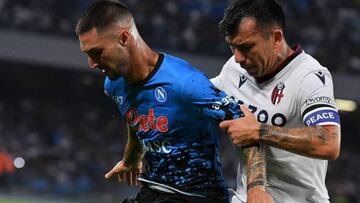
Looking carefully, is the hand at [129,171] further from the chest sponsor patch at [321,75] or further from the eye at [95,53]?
the chest sponsor patch at [321,75]

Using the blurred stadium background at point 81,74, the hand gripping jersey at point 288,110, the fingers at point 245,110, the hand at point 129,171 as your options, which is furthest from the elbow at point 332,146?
the blurred stadium background at point 81,74

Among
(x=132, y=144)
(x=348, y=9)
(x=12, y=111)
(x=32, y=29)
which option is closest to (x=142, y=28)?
(x=32, y=29)

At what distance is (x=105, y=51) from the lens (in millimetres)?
3531

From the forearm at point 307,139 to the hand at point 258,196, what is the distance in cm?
21

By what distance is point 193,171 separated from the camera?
12.0 ft

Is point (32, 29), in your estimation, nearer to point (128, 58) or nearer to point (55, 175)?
point (55, 175)

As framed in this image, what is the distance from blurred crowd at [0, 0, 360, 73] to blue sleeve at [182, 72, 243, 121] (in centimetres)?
1474

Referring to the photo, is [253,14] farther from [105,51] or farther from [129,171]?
[129,171]

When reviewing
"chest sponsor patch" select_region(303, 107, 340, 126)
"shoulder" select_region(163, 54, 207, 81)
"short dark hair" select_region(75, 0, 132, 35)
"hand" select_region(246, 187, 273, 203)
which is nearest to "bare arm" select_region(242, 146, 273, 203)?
"hand" select_region(246, 187, 273, 203)

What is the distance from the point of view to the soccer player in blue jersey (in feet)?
11.6

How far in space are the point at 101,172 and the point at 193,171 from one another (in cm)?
1278

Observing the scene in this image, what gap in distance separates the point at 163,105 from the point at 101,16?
48 cm

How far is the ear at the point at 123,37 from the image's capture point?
3568 millimetres

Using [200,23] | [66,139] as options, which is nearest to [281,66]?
[66,139]
